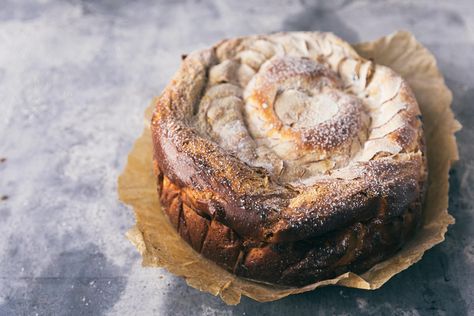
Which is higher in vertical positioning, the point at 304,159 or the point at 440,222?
the point at 304,159

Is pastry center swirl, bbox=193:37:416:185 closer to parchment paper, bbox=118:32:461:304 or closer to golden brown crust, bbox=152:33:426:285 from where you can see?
golden brown crust, bbox=152:33:426:285

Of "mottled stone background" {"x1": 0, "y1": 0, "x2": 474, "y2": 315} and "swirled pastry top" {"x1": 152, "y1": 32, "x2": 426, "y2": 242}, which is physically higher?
"swirled pastry top" {"x1": 152, "y1": 32, "x2": 426, "y2": 242}

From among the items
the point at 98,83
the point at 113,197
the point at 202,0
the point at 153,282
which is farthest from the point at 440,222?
the point at 202,0

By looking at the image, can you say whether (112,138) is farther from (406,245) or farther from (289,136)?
(406,245)

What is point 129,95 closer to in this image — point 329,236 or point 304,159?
point 304,159

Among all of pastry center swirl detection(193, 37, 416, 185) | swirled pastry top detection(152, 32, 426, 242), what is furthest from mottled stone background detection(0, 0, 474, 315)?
pastry center swirl detection(193, 37, 416, 185)

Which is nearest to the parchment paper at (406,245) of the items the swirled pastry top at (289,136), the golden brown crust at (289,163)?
the golden brown crust at (289,163)
